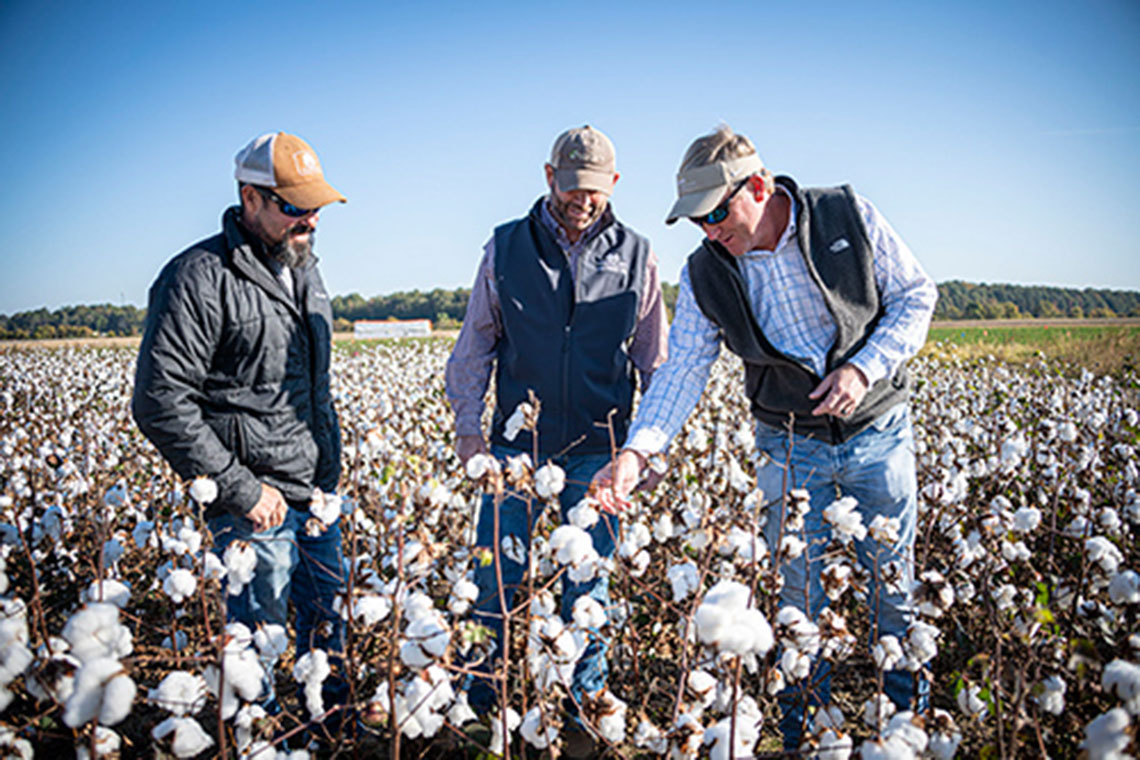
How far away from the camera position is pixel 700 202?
2227 millimetres

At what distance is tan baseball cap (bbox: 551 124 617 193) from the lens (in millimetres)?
2557

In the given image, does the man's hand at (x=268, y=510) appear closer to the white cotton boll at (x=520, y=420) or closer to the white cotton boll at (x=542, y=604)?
the white cotton boll at (x=520, y=420)

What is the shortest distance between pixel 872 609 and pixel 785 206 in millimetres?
1603

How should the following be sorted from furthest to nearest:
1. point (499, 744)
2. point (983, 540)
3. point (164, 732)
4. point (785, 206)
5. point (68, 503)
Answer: point (68, 503), point (983, 540), point (785, 206), point (499, 744), point (164, 732)

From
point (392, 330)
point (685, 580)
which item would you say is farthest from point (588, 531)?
point (392, 330)

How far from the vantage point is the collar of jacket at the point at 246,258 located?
7.67 ft

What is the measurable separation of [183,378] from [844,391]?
227 centimetres

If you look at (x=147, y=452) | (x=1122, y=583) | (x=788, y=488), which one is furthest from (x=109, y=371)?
(x=1122, y=583)

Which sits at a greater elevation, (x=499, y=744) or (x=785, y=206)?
(x=785, y=206)

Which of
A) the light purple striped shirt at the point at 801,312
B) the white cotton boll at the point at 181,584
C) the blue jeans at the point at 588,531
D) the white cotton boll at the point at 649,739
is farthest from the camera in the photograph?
the blue jeans at the point at 588,531

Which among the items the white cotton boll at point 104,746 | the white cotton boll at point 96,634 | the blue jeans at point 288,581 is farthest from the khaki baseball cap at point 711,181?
the white cotton boll at point 104,746

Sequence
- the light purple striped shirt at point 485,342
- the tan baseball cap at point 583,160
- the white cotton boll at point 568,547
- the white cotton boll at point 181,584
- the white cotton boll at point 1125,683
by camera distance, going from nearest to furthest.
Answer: the white cotton boll at point 1125,683, the white cotton boll at point 568,547, the white cotton boll at point 181,584, the tan baseball cap at point 583,160, the light purple striped shirt at point 485,342

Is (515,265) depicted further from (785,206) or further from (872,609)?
(872,609)

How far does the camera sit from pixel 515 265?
2.76 metres
